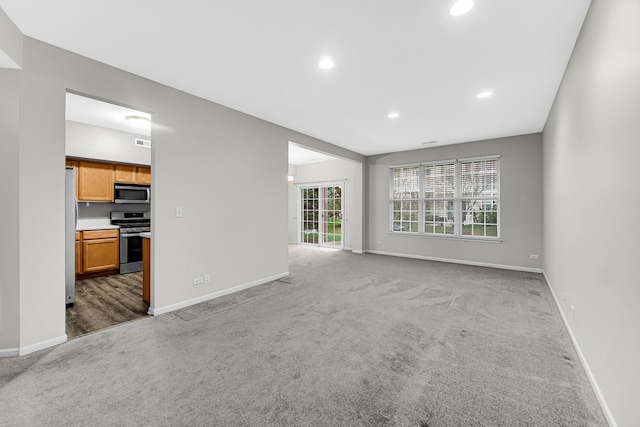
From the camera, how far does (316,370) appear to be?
203cm

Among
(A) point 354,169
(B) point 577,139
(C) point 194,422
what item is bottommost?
(C) point 194,422

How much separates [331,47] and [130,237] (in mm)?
5016

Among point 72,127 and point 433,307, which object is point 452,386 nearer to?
point 433,307

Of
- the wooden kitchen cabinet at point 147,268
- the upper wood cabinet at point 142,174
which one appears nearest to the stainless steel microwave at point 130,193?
the upper wood cabinet at point 142,174

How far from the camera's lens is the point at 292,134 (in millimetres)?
4973

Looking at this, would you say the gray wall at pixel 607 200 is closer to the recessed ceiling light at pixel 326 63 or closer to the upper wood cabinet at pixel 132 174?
the recessed ceiling light at pixel 326 63

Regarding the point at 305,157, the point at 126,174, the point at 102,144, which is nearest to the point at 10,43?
the point at 102,144

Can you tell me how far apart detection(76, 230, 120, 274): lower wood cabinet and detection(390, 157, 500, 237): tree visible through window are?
6.08 m

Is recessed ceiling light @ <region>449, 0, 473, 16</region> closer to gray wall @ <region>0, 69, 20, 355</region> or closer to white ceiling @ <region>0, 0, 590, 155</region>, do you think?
white ceiling @ <region>0, 0, 590, 155</region>

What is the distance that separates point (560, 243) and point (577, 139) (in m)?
1.36

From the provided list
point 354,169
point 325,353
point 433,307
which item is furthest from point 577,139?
point 354,169

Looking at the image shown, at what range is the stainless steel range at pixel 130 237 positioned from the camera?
5117 mm

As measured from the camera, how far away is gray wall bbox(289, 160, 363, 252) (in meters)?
7.51

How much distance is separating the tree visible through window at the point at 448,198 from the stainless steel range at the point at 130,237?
574 centimetres
